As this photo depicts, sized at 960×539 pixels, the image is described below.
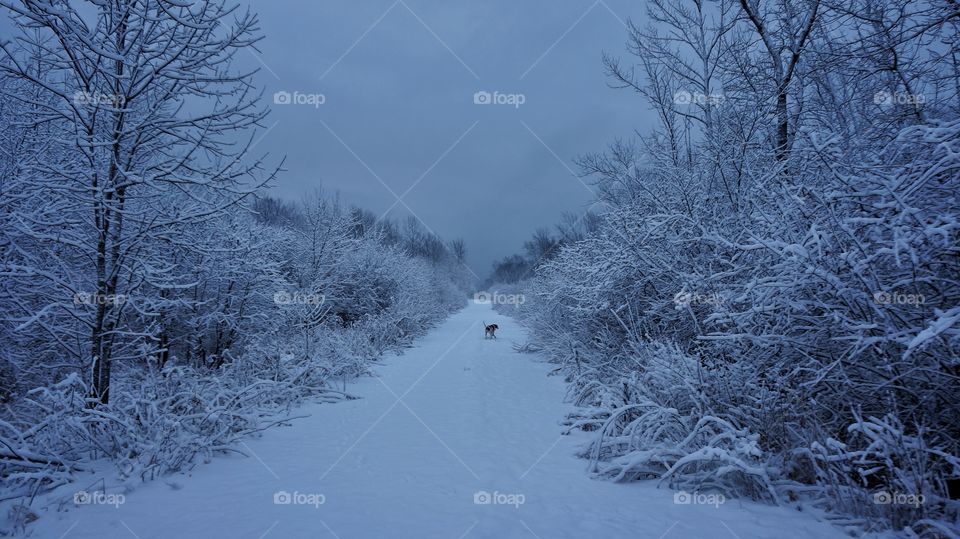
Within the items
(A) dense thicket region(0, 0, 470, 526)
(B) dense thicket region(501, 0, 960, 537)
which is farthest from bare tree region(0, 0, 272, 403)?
(B) dense thicket region(501, 0, 960, 537)

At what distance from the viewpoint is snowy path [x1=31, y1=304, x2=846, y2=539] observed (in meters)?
3.29

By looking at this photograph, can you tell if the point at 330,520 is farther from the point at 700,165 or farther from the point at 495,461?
the point at 700,165

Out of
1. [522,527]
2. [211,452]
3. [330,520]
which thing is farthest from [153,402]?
[522,527]

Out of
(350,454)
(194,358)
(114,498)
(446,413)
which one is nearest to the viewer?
(114,498)

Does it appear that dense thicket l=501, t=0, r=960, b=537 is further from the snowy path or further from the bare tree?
the bare tree

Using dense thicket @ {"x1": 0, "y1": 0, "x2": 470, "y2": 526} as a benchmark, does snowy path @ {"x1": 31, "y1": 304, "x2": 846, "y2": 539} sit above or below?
below

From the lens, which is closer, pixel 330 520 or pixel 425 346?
pixel 330 520

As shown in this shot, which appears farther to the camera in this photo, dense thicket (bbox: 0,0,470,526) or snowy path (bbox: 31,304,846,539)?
dense thicket (bbox: 0,0,470,526)

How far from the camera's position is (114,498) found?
3719 mm

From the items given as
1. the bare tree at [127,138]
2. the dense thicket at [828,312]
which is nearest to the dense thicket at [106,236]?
the bare tree at [127,138]

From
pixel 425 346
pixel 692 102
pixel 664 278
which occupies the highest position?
pixel 692 102

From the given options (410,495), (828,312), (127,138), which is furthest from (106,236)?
(828,312)

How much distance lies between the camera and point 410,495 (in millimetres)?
4023

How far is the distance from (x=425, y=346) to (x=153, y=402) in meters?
12.5
